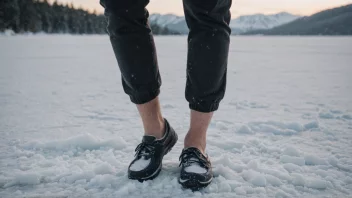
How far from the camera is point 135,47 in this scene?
847 millimetres

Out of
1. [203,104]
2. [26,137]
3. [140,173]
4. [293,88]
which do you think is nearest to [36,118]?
[26,137]

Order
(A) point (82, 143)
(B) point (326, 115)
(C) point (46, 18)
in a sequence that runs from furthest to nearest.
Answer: (C) point (46, 18)
(B) point (326, 115)
(A) point (82, 143)

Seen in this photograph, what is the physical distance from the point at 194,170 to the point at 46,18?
45.8m

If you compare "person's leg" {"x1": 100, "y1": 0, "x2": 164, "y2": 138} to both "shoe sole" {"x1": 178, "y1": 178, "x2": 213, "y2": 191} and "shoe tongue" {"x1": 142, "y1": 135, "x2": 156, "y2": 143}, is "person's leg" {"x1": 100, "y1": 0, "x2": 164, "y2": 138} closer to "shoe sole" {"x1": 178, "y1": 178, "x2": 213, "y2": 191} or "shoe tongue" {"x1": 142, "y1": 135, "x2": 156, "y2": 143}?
"shoe tongue" {"x1": 142, "y1": 135, "x2": 156, "y2": 143}

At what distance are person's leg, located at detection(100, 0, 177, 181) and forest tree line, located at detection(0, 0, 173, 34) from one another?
34.6m

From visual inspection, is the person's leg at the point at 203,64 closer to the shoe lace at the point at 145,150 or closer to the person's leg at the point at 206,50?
the person's leg at the point at 206,50

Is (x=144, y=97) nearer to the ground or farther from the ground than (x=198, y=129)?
farther from the ground

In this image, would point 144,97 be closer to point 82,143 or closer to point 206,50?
point 206,50

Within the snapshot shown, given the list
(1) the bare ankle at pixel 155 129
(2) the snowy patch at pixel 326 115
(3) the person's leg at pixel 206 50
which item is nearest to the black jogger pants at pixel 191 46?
(3) the person's leg at pixel 206 50

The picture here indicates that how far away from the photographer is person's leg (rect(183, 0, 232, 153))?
32.4 inches

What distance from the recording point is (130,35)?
84 cm

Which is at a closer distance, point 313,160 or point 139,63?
point 139,63

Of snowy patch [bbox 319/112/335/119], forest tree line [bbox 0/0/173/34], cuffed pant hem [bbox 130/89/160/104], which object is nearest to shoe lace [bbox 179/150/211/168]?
cuffed pant hem [bbox 130/89/160/104]

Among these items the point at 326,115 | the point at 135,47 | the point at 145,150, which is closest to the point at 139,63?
the point at 135,47
